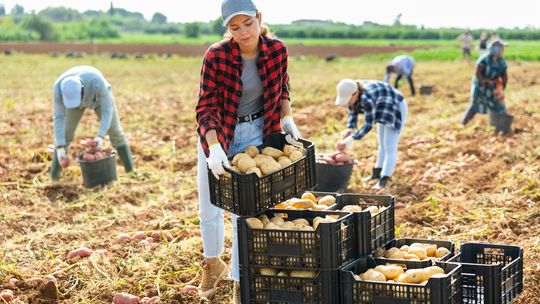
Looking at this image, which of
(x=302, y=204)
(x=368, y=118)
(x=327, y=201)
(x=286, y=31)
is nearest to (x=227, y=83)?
(x=302, y=204)

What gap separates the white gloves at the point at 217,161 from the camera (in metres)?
4.39

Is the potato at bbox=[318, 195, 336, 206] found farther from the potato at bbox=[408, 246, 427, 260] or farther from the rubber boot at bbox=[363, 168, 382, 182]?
the rubber boot at bbox=[363, 168, 382, 182]

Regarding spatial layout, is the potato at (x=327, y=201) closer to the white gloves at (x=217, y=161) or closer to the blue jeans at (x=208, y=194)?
the blue jeans at (x=208, y=194)

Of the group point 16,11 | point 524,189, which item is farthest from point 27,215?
point 16,11

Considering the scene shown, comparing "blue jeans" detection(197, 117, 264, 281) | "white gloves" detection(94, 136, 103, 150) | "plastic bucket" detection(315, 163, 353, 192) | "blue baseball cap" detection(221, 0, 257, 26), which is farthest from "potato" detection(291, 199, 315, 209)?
"white gloves" detection(94, 136, 103, 150)

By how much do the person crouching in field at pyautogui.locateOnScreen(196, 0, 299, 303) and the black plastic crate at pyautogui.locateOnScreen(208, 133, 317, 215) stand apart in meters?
0.13

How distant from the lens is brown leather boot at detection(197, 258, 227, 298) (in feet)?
17.2

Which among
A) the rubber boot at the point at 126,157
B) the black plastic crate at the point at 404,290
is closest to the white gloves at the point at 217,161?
the black plastic crate at the point at 404,290

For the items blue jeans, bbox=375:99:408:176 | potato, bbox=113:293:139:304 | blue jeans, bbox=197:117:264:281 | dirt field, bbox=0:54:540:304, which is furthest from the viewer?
blue jeans, bbox=375:99:408:176

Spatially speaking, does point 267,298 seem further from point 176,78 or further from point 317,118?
point 176,78

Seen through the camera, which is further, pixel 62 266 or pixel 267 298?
pixel 62 266

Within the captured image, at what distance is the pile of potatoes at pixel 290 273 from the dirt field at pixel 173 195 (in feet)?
3.49

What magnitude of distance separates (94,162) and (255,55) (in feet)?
14.7

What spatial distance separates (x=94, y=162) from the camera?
28.5 ft
